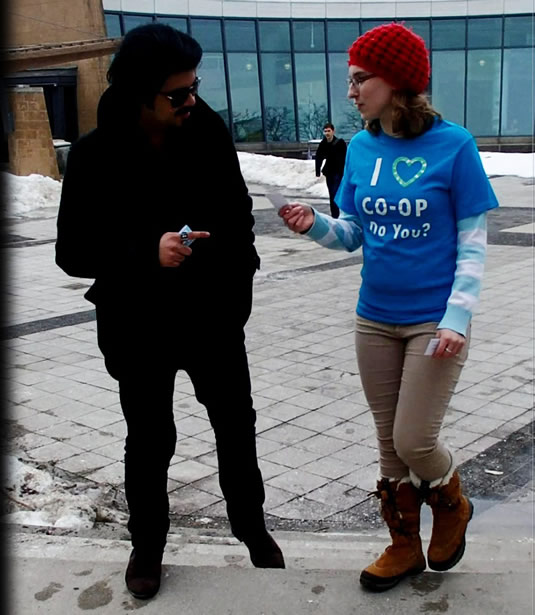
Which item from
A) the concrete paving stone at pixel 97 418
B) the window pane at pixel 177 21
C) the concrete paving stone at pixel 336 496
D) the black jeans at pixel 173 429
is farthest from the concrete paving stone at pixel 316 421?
the window pane at pixel 177 21

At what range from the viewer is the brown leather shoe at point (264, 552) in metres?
3.08

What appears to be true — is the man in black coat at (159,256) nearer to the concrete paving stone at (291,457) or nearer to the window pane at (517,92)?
the concrete paving stone at (291,457)

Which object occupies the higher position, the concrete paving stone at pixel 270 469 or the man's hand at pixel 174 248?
the man's hand at pixel 174 248

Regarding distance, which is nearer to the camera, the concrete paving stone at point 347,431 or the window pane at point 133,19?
the concrete paving stone at point 347,431

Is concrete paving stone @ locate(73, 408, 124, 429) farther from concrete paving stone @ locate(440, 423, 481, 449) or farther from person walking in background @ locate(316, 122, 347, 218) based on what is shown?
person walking in background @ locate(316, 122, 347, 218)

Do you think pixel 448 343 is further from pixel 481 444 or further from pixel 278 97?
pixel 278 97

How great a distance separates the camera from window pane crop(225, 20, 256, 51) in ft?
99.0

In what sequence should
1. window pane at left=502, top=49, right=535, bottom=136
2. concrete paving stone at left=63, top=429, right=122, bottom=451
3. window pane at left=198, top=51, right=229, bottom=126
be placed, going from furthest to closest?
1. window pane at left=502, top=49, right=535, bottom=136
2. window pane at left=198, top=51, right=229, bottom=126
3. concrete paving stone at left=63, top=429, right=122, bottom=451

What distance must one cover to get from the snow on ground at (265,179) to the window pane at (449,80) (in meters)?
7.09

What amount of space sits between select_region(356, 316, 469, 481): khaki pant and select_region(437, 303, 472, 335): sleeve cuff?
3.6 inches

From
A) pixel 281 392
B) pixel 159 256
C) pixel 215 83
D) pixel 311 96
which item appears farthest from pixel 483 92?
pixel 159 256

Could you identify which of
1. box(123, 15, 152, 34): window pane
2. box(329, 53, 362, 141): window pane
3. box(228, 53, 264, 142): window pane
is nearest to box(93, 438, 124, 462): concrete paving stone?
box(123, 15, 152, 34): window pane

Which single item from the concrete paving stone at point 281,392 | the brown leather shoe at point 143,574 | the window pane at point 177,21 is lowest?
the concrete paving stone at point 281,392

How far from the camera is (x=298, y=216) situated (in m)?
2.83
